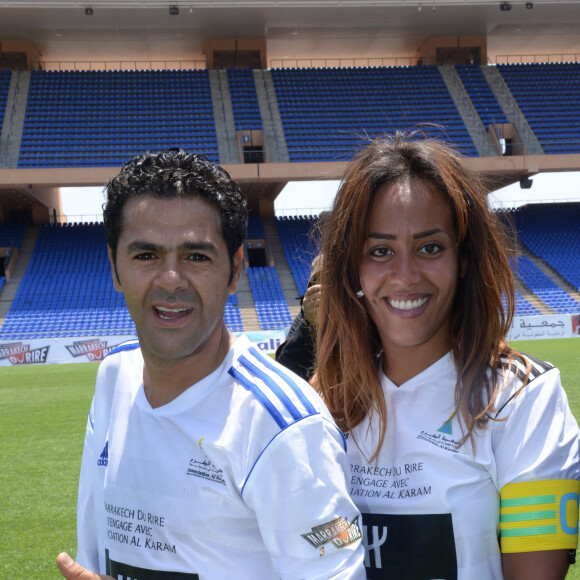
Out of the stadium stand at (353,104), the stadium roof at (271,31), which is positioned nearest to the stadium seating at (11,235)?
the stadium roof at (271,31)

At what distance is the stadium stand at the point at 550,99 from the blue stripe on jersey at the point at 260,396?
2675 cm

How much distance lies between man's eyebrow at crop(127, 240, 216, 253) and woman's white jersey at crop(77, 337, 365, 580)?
26 centimetres

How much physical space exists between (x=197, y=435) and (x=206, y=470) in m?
0.08

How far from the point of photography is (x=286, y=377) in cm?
148

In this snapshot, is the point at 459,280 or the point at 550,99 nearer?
the point at 459,280

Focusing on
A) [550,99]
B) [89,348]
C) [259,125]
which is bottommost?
[89,348]

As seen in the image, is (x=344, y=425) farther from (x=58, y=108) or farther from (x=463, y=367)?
(x=58, y=108)

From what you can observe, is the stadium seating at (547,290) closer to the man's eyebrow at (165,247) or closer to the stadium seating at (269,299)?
the stadium seating at (269,299)

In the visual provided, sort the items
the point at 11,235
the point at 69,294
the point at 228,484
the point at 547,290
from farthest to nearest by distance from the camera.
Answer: the point at 11,235, the point at 547,290, the point at 69,294, the point at 228,484

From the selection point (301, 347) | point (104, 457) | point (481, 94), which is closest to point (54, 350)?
point (301, 347)

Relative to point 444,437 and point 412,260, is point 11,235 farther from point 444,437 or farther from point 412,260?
point 444,437

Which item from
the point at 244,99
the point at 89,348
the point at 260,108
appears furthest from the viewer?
the point at 244,99

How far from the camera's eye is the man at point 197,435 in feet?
4.35

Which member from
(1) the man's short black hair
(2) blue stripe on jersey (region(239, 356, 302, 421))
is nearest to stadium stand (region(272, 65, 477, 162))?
(1) the man's short black hair
